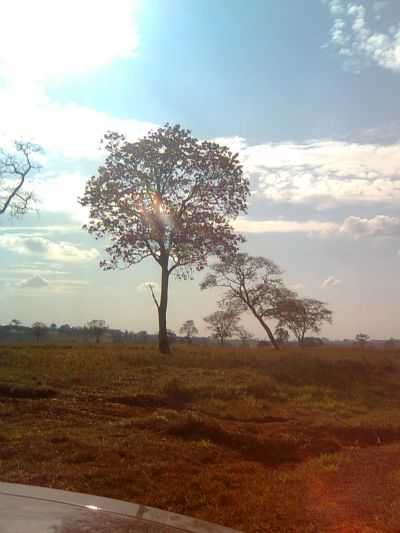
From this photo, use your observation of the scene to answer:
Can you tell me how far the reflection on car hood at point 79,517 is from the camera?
3.15 metres

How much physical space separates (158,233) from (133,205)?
4.55 feet

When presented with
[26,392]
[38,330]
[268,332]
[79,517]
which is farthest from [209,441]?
[38,330]

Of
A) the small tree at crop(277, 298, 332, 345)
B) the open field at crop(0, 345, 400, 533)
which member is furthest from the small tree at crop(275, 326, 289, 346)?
the open field at crop(0, 345, 400, 533)

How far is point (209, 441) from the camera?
28.3 ft

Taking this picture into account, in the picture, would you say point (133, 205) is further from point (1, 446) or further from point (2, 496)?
point (2, 496)

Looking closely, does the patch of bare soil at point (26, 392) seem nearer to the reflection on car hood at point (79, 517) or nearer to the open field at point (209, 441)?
the open field at point (209, 441)

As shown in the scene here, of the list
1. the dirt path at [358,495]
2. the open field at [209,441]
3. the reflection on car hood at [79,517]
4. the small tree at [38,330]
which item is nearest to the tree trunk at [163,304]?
the open field at [209,441]

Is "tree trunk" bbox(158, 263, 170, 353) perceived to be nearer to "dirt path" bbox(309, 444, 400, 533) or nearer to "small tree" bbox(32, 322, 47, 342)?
"dirt path" bbox(309, 444, 400, 533)

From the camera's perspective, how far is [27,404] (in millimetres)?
10125

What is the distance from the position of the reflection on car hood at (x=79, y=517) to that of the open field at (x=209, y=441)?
1.78 m

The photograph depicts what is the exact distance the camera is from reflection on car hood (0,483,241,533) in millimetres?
3154

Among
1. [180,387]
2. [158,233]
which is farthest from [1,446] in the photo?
[158,233]

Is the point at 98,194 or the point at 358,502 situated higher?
the point at 98,194

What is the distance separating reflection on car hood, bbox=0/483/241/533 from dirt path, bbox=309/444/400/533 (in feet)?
6.44
